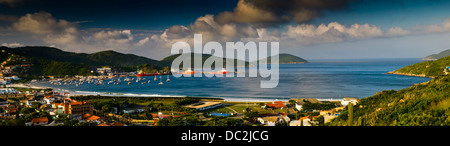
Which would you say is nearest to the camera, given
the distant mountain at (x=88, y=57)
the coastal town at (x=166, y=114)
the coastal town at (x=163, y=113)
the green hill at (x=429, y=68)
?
the coastal town at (x=166, y=114)

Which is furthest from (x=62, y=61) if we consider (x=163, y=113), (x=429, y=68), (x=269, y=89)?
(x=429, y=68)

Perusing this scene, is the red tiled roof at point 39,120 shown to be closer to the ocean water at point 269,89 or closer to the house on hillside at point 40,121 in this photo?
the house on hillside at point 40,121

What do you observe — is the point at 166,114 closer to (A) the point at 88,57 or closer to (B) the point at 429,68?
(B) the point at 429,68

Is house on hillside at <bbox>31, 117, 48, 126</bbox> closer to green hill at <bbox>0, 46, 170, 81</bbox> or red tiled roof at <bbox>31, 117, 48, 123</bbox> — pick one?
red tiled roof at <bbox>31, 117, 48, 123</bbox>

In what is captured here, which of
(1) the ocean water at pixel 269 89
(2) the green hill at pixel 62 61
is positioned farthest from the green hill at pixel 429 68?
(2) the green hill at pixel 62 61

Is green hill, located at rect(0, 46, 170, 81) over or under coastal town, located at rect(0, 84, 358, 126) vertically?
over


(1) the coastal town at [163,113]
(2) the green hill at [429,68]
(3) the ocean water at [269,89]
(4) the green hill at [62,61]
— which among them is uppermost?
(4) the green hill at [62,61]

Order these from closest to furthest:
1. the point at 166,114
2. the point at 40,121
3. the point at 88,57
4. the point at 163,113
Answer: the point at 40,121
the point at 166,114
the point at 163,113
the point at 88,57

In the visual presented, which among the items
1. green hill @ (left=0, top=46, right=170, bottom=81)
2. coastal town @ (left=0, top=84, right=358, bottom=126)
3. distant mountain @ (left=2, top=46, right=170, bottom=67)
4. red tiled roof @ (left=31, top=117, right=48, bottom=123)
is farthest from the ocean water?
distant mountain @ (left=2, top=46, right=170, bottom=67)

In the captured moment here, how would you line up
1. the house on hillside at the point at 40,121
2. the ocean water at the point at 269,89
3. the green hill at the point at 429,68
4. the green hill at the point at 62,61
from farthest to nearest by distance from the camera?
1. the green hill at the point at 62,61
2. the green hill at the point at 429,68
3. the ocean water at the point at 269,89
4. the house on hillside at the point at 40,121

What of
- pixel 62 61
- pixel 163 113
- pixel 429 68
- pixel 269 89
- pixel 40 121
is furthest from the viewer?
pixel 62 61
